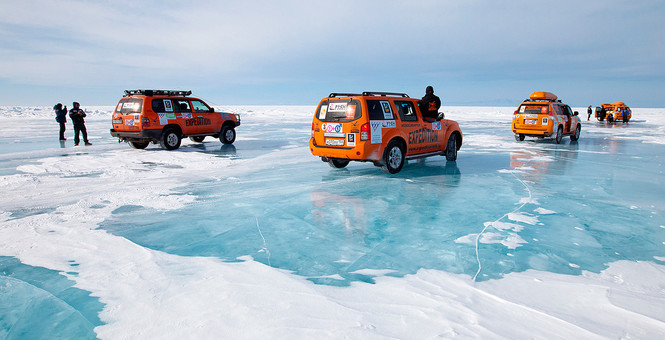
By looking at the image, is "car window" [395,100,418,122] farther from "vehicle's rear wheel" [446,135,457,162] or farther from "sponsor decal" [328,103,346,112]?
"vehicle's rear wheel" [446,135,457,162]

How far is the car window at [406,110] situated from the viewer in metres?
9.58

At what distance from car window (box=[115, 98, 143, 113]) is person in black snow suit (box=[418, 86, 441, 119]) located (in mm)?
9013

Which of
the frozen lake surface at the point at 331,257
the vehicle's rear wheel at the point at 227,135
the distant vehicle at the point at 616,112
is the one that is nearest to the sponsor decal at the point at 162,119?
the vehicle's rear wheel at the point at 227,135

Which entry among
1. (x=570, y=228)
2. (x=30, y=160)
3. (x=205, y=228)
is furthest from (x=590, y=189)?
(x=30, y=160)

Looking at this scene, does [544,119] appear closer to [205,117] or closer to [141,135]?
[205,117]

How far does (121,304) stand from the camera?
3393 mm

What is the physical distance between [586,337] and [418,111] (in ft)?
25.3

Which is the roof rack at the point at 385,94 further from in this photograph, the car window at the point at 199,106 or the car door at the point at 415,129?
the car window at the point at 199,106

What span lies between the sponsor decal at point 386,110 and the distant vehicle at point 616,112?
3575 cm

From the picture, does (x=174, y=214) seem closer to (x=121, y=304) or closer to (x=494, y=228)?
(x=121, y=304)

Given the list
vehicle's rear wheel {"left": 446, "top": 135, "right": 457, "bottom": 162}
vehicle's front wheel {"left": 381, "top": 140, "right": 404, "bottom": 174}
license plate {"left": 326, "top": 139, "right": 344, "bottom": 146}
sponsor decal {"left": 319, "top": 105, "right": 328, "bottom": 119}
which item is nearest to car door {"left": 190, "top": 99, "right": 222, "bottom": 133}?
sponsor decal {"left": 319, "top": 105, "right": 328, "bottom": 119}

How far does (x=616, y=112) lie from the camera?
119 ft

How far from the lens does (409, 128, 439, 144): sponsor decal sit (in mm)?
9852

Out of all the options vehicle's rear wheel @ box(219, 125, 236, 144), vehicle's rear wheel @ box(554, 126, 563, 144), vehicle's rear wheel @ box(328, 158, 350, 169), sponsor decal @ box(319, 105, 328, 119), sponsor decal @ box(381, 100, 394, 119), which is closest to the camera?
sponsor decal @ box(381, 100, 394, 119)
